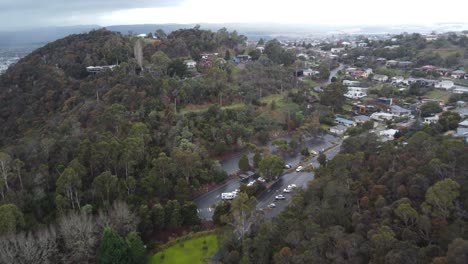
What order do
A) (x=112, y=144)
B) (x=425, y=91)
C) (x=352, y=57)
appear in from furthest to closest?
(x=352, y=57) → (x=425, y=91) → (x=112, y=144)

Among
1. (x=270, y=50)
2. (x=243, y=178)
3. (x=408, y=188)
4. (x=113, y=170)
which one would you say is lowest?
(x=243, y=178)

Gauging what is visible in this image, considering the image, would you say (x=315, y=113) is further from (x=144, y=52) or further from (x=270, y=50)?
(x=144, y=52)

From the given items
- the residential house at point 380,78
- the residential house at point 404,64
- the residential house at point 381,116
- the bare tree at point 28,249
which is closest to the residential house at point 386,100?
the residential house at point 381,116

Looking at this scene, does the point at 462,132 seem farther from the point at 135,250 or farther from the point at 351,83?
the point at 351,83

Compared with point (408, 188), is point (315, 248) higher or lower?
lower

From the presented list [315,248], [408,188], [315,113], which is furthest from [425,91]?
[315,248]

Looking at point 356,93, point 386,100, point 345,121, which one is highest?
point 356,93

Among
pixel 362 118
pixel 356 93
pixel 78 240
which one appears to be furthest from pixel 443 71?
pixel 78 240
